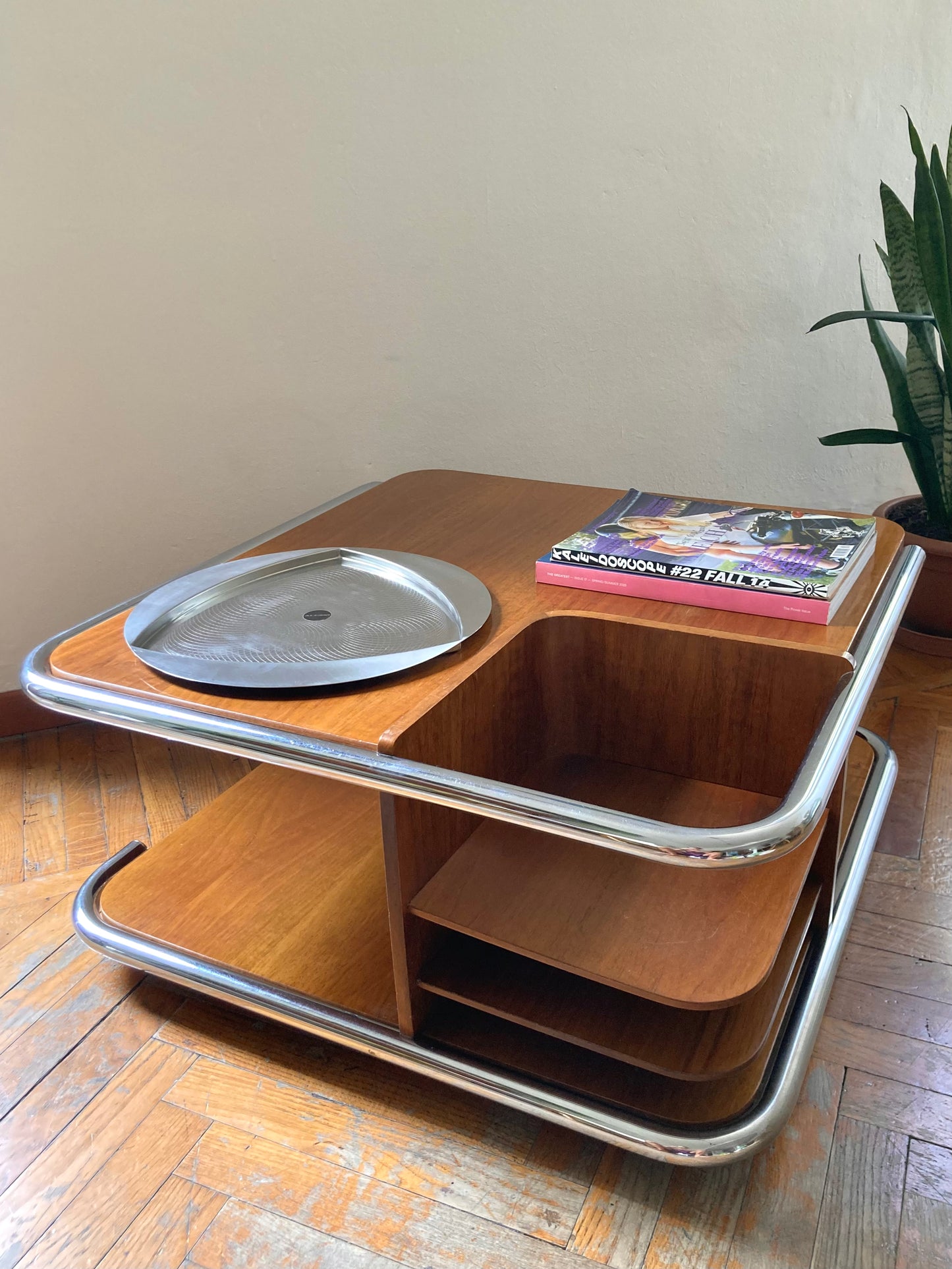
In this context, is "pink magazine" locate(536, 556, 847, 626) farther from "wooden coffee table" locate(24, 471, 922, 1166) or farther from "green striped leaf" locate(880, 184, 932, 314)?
"green striped leaf" locate(880, 184, 932, 314)

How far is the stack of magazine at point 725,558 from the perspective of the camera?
93 cm

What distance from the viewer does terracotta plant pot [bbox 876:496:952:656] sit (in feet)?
5.57

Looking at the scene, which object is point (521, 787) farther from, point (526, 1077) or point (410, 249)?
point (410, 249)

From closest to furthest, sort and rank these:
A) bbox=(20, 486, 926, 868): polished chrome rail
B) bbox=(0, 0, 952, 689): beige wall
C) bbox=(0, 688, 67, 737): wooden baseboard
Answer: bbox=(20, 486, 926, 868): polished chrome rail
bbox=(0, 0, 952, 689): beige wall
bbox=(0, 688, 67, 737): wooden baseboard

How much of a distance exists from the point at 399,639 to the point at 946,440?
1176 millimetres

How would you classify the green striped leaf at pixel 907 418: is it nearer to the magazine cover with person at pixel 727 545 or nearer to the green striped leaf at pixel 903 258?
the green striped leaf at pixel 903 258

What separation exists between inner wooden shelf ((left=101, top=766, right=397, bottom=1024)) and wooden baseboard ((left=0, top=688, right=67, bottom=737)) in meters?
0.54

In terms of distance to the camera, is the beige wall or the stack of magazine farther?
the beige wall

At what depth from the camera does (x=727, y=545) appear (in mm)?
1025

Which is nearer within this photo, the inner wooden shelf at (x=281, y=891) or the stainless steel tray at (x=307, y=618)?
the stainless steel tray at (x=307, y=618)

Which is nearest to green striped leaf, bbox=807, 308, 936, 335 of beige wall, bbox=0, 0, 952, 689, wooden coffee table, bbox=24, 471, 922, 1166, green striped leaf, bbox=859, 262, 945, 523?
green striped leaf, bbox=859, 262, 945, 523

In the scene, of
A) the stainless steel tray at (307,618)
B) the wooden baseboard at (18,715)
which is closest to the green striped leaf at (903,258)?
the stainless steel tray at (307,618)

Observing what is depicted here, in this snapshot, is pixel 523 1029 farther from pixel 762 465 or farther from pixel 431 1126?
pixel 762 465

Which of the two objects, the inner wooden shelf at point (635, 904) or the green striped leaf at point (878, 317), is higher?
the green striped leaf at point (878, 317)
